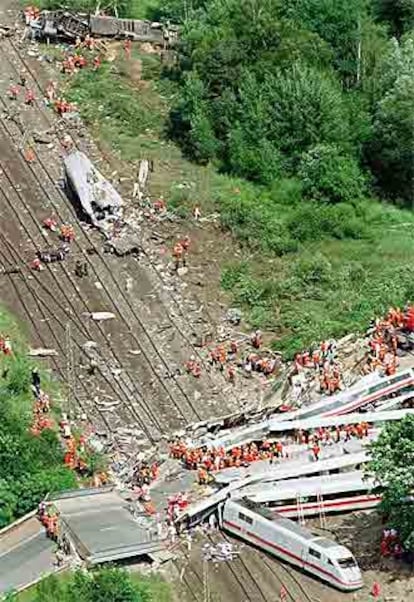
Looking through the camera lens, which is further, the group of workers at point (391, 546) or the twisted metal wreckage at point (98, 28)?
the twisted metal wreckage at point (98, 28)

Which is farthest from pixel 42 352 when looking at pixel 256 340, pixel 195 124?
pixel 195 124

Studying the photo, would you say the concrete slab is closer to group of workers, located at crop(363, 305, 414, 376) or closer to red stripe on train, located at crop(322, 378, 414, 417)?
red stripe on train, located at crop(322, 378, 414, 417)

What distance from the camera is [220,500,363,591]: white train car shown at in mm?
43562

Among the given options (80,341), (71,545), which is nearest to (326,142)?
(80,341)

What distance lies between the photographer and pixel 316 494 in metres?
46.9

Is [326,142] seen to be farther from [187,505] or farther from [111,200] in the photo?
[187,505]

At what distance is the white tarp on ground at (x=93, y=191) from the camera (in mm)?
62469

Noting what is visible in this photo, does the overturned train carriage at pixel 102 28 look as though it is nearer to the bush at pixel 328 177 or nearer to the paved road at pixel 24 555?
the bush at pixel 328 177

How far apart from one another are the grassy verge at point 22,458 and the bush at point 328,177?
703 inches

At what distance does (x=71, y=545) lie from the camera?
4466cm

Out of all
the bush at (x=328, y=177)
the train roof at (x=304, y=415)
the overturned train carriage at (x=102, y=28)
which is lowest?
the train roof at (x=304, y=415)

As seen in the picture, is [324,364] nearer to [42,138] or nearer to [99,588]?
[99,588]

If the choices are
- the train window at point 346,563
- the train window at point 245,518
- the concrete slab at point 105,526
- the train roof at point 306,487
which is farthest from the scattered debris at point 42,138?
the train window at point 346,563

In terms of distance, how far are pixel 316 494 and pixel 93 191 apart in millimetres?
20568
